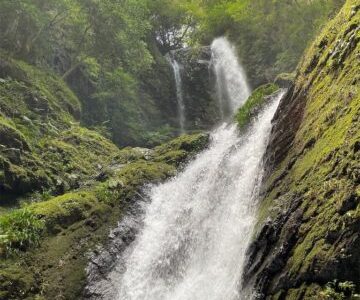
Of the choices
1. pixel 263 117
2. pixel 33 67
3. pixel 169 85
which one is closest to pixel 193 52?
pixel 169 85

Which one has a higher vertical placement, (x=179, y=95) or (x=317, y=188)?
(x=179, y=95)

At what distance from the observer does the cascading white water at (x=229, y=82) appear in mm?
29109

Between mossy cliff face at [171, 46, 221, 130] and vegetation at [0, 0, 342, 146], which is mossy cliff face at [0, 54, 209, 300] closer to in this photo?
vegetation at [0, 0, 342, 146]

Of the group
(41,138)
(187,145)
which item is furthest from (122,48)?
(187,145)

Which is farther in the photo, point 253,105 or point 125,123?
point 125,123

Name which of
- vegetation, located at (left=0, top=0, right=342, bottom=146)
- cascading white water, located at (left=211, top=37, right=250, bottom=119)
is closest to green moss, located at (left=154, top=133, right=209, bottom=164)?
vegetation, located at (left=0, top=0, right=342, bottom=146)

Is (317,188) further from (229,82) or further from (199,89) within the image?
(199,89)

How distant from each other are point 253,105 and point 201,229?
7628 millimetres

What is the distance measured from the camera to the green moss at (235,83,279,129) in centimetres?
1795

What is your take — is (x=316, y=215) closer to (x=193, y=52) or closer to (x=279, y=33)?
(x=279, y=33)

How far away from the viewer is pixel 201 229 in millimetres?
12547

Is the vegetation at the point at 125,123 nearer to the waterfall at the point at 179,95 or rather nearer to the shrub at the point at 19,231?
the shrub at the point at 19,231

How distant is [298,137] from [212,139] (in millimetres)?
8373

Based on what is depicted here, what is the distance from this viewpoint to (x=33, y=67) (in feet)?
72.4
